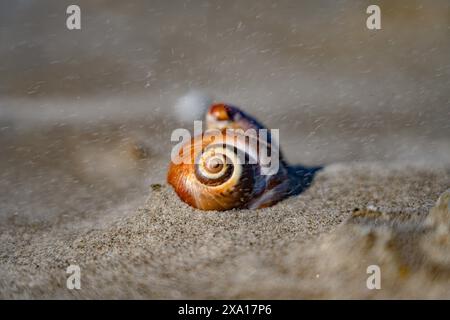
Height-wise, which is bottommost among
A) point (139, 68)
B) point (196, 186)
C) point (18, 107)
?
point (196, 186)

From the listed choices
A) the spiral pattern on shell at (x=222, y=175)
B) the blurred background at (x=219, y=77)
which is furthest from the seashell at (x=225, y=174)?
the blurred background at (x=219, y=77)

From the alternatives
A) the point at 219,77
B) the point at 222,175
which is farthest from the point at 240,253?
the point at 219,77

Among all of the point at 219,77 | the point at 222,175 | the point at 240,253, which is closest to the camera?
the point at 240,253

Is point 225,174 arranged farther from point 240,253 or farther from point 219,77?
point 219,77

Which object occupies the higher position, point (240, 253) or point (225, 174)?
point (225, 174)

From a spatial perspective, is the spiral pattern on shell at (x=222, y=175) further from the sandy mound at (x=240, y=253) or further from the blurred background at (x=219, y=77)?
the blurred background at (x=219, y=77)

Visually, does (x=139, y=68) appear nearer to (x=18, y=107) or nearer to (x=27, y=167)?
(x=18, y=107)

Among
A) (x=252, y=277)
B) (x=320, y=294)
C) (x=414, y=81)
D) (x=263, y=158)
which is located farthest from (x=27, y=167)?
(x=414, y=81)
